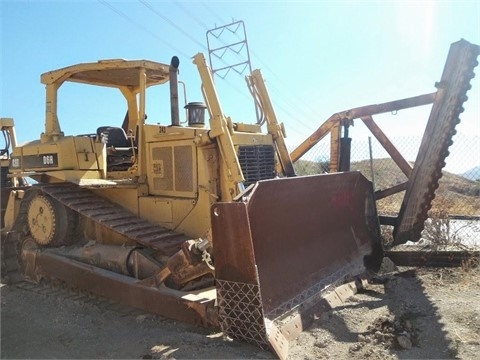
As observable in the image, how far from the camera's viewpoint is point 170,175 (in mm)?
5438

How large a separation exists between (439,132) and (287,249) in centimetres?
263

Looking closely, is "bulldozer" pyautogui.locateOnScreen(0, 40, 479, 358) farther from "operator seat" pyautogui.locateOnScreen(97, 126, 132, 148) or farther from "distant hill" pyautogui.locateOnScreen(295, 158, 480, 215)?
"distant hill" pyautogui.locateOnScreen(295, 158, 480, 215)

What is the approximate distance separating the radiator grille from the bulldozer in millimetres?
21

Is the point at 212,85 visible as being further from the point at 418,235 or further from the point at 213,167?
the point at 418,235

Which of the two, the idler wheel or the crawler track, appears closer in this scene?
the crawler track

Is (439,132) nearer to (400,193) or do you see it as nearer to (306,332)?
(306,332)

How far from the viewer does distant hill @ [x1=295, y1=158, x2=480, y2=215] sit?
8.18 meters

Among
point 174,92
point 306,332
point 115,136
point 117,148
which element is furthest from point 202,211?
point 115,136

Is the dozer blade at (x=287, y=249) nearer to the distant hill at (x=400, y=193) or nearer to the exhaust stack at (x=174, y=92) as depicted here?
the distant hill at (x=400, y=193)

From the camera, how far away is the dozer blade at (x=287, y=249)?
3518 mm

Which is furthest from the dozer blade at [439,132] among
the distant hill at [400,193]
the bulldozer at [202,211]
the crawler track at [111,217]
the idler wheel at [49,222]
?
the idler wheel at [49,222]

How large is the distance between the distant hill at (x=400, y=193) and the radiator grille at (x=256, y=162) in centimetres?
174

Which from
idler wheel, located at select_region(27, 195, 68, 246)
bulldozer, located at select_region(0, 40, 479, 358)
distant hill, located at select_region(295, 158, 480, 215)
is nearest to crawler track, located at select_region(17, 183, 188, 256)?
bulldozer, located at select_region(0, 40, 479, 358)

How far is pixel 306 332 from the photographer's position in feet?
12.7
